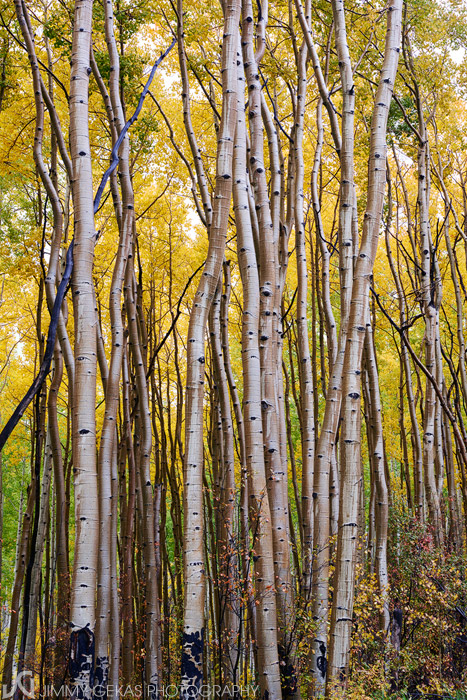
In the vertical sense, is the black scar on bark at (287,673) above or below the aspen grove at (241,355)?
below

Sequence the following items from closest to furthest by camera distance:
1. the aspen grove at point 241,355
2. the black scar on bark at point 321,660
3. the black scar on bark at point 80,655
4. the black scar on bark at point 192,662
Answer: the black scar on bark at point 80,655, the black scar on bark at point 192,662, the aspen grove at point 241,355, the black scar on bark at point 321,660

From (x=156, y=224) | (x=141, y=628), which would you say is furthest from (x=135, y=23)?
(x=141, y=628)

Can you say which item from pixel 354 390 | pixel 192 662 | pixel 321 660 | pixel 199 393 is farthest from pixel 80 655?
pixel 321 660

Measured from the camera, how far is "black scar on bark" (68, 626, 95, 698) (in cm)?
254

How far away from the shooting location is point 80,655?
2.55m

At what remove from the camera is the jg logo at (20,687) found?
5420 mm

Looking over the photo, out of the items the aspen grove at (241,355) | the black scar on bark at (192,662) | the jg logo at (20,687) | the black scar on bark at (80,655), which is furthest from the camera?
the jg logo at (20,687)

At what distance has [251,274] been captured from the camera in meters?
3.94

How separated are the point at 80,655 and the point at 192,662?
2.29ft

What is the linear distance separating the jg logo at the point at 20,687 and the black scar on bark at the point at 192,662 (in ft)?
9.62

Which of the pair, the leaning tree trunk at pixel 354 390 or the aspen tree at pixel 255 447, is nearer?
the leaning tree trunk at pixel 354 390

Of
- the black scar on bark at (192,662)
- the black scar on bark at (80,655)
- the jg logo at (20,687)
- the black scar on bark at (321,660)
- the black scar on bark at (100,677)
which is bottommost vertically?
the jg logo at (20,687)

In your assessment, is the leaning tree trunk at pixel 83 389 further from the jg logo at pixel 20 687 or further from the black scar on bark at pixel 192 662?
the jg logo at pixel 20 687

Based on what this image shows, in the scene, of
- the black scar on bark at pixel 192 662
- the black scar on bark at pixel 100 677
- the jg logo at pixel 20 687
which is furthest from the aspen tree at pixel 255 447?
the jg logo at pixel 20 687
